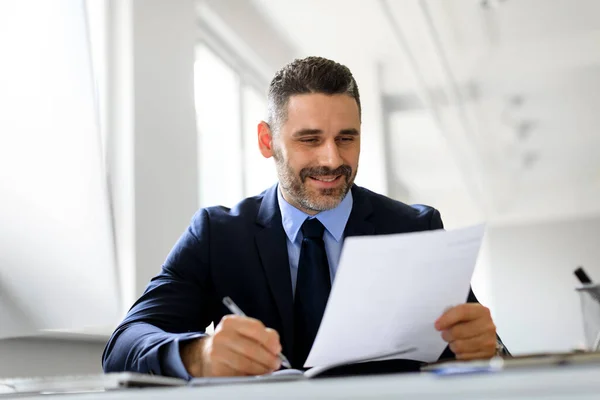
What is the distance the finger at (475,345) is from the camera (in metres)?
1.04

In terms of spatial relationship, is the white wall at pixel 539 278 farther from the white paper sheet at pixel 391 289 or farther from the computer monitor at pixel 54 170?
the computer monitor at pixel 54 170

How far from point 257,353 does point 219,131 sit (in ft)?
11.6

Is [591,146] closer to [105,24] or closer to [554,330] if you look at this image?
[554,330]

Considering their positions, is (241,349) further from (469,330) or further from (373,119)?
(373,119)

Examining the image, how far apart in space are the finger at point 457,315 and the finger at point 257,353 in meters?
0.24

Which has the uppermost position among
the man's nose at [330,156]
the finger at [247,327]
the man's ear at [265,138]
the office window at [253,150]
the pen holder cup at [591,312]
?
the office window at [253,150]

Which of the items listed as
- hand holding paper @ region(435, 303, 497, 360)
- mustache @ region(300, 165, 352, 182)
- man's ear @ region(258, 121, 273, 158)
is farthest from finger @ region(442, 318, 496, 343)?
man's ear @ region(258, 121, 273, 158)

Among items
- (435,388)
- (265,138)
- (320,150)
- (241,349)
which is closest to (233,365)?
(241,349)

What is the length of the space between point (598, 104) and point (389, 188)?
223cm

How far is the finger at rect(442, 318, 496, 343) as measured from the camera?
3.34ft

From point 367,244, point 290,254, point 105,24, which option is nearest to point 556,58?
point 105,24

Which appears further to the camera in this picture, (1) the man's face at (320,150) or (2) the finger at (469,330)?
(1) the man's face at (320,150)

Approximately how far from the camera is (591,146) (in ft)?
25.5

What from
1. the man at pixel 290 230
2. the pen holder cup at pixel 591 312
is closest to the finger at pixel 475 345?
the man at pixel 290 230
